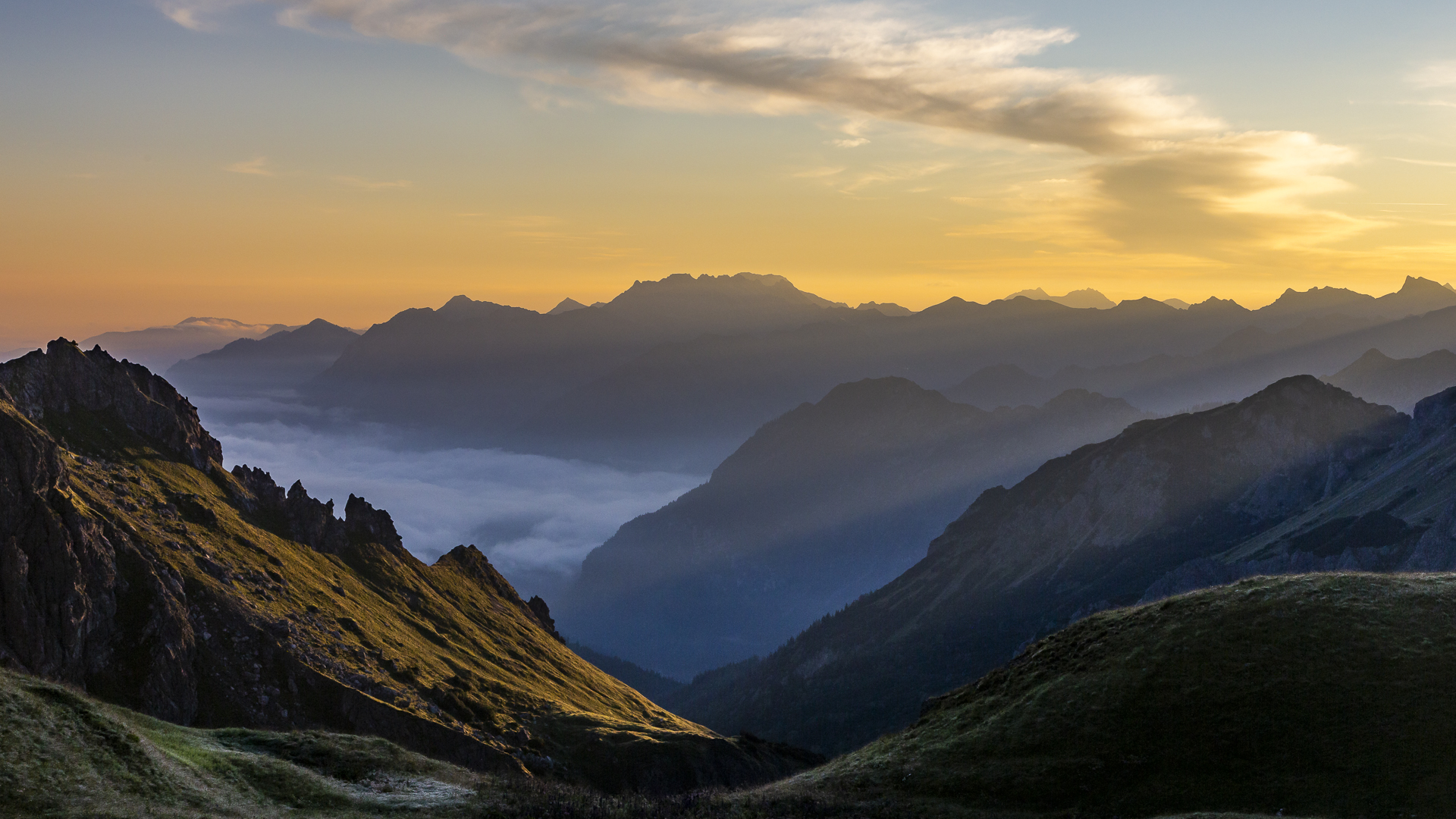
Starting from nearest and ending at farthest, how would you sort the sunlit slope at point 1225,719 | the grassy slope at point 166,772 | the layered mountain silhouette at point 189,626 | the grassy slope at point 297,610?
1. the grassy slope at point 166,772
2. the sunlit slope at point 1225,719
3. the layered mountain silhouette at point 189,626
4. the grassy slope at point 297,610

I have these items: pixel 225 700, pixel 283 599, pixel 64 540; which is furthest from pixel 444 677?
pixel 64 540

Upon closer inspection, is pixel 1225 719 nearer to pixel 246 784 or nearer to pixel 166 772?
pixel 246 784

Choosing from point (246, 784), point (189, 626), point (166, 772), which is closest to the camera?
point (166, 772)

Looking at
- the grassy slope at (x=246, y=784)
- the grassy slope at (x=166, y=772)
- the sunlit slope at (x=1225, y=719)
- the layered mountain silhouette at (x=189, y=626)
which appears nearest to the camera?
the grassy slope at (x=166, y=772)

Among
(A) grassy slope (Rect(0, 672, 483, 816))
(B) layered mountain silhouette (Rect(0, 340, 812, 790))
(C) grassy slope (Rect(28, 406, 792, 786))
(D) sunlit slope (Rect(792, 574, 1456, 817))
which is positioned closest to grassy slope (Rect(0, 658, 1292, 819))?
(A) grassy slope (Rect(0, 672, 483, 816))

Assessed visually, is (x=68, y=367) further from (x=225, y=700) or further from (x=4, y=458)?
(x=225, y=700)

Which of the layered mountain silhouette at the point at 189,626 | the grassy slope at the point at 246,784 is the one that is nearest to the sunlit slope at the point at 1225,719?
the grassy slope at the point at 246,784

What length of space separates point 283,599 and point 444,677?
36.3 metres

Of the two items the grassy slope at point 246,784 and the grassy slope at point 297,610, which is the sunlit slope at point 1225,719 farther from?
the grassy slope at point 297,610

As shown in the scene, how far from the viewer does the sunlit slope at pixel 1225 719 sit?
1841 inches

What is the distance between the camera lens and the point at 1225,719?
52.1 meters

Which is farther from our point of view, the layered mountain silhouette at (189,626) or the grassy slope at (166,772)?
the layered mountain silhouette at (189,626)

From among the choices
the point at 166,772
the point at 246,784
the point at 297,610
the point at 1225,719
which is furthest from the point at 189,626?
the point at 1225,719

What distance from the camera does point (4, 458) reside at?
139 m
